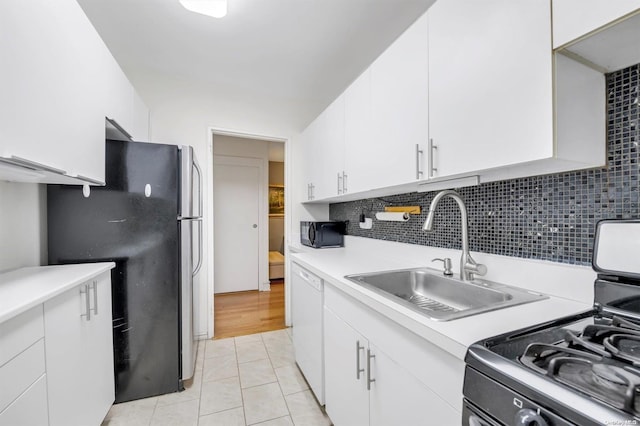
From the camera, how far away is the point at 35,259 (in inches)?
57.9

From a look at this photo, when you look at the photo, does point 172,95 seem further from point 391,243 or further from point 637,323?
point 637,323

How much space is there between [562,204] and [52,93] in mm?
2107

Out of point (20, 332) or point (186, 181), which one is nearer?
point (20, 332)

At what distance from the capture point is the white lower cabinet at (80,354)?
41.9 inches

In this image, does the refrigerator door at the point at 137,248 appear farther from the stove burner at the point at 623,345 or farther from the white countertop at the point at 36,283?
the stove burner at the point at 623,345

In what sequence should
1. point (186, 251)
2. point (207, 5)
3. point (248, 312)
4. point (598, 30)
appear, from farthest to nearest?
point (248, 312), point (186, 251), point (207, 5), point (598, 30)

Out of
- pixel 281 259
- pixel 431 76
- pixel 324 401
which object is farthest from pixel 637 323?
pixel 281 259

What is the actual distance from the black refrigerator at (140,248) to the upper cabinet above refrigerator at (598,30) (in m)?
1.98

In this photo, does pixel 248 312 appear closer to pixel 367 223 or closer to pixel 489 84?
Result: pixel 367 223

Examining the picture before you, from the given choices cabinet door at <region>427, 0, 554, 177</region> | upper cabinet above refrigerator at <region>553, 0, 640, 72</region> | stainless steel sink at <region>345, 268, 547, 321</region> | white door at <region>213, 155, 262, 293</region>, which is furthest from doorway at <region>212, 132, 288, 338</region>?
upper cabinet above refrigerator at <region>553, 0, 640, 72</region>

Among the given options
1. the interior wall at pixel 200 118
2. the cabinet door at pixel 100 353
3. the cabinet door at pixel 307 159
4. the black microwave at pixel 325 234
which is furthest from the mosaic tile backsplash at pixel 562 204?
the interior wall at pixel 200 118

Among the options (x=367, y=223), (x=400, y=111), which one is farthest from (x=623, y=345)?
(x=367, y=223)

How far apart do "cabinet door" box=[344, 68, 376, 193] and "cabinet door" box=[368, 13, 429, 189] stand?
0.01 metres

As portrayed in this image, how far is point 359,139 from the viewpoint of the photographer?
5.73 feet
